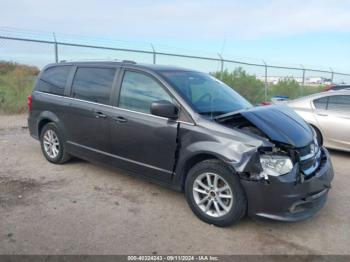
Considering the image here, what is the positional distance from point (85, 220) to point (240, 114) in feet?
6.99

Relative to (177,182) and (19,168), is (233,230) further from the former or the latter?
(19,168)

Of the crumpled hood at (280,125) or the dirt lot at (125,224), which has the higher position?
the crumpled hood at (280,125)

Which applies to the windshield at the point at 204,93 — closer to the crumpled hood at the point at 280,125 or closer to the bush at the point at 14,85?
the crumpled hood at the point at 280,125

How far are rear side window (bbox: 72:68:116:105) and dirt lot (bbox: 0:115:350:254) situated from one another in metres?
1.22

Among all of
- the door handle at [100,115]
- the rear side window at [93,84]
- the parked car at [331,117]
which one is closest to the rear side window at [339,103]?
the parked car at [331,117]

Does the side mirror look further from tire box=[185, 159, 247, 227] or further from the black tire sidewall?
the black tire sidewall

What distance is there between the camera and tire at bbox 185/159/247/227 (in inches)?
A: 152

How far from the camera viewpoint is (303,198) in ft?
12.6

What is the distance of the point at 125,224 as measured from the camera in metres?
4.04

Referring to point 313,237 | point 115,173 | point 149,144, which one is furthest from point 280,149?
point 115,173

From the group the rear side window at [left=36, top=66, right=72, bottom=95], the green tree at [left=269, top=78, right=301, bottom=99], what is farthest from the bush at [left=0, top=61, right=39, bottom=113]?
the green tree at [left=269, top=78, right=301, bottom=99]

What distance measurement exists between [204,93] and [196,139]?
3.02 feet

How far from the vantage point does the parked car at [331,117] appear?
735cm

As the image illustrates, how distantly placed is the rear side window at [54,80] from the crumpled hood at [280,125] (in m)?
3.15
